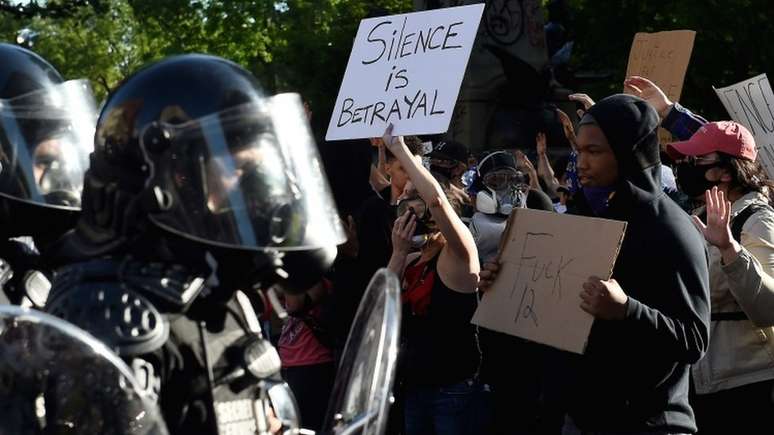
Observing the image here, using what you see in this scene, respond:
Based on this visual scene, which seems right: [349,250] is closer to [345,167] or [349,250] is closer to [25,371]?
[345,167]

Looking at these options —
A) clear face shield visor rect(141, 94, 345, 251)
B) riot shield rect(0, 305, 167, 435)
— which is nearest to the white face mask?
clear face shield visor rect(141, 94, 345, 251)

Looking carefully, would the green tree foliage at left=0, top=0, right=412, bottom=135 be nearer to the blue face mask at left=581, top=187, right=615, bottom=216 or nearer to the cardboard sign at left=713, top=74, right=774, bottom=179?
the cardboard sign at left=713, top=74, right=774, bottom=179

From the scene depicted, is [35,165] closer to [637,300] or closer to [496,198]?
[637,300]

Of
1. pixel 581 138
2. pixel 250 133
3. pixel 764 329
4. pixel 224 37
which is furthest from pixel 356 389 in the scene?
pixel 224 37

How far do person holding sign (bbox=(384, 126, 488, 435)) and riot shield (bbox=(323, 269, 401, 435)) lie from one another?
3095mm

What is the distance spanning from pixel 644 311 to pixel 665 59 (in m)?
3.49

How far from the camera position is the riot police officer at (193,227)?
2.98 m

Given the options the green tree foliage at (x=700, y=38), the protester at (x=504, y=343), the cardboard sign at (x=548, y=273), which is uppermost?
the cardboard sign at (x=548, y=273)

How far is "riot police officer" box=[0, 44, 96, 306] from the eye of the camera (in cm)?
431

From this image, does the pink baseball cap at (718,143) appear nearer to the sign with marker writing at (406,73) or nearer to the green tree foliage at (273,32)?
the sign with marker writing at (406,73)

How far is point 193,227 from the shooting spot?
307 cm

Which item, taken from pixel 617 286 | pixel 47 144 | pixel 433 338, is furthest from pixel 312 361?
pixel 47 144

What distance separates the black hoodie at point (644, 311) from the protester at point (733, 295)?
925 millimetres

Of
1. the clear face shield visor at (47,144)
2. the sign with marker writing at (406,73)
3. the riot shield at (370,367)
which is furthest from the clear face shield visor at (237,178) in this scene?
the sign with marker writing at (406,73)
